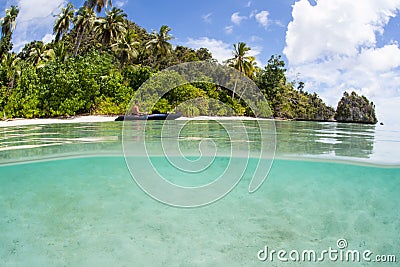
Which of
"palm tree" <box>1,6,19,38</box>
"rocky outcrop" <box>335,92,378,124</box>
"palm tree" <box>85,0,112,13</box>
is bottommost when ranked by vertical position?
"rocky outcrop" <box>335,92,378,124</box>

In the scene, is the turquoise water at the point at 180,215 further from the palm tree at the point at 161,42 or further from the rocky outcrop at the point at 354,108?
the rocky outcrop at the point at 354,108

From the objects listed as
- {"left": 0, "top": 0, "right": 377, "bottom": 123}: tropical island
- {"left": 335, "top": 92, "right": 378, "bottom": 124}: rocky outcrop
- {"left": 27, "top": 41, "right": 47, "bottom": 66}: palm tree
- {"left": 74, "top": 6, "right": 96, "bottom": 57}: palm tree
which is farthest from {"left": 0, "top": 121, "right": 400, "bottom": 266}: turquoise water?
{"left": 335, "top": 92, "right": 378, "bottom": 124}: rocky outcrop

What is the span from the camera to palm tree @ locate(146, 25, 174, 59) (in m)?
29.2

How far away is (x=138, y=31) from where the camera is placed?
35875 millimetres

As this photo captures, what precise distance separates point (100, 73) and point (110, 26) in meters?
7.21

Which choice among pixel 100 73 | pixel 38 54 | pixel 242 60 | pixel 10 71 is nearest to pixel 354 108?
pixel 242 60

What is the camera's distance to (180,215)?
4.05 metres

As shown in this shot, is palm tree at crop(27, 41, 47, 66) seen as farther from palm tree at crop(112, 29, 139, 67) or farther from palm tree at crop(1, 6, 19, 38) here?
palm tree at crop(112, 29, 139, 67)

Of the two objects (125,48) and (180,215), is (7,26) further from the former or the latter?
(180,215)

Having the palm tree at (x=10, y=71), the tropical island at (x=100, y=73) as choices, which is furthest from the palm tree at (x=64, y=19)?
the palm tree at (x=10, y=71)

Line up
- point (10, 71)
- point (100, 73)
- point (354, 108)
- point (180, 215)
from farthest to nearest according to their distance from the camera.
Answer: point (354, 108)
point (100, 73)
point (10, 71)
point (180, 215)

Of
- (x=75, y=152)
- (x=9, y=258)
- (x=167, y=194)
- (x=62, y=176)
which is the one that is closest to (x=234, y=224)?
(x=167, y=194)

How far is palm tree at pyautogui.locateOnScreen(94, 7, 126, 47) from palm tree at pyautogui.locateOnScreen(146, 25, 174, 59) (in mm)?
2747

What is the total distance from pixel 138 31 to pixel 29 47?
425 inches
